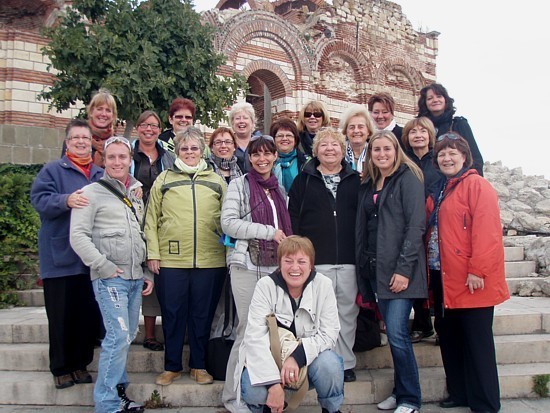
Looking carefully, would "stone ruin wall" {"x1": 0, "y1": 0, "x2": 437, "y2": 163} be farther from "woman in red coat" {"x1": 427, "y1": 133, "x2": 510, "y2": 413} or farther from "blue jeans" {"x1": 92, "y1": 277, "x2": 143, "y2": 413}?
"woman in red coat" {"x1": 427, "y1": 133, "x2": 510, "y2": 413}

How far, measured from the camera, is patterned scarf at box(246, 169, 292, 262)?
13.0ft

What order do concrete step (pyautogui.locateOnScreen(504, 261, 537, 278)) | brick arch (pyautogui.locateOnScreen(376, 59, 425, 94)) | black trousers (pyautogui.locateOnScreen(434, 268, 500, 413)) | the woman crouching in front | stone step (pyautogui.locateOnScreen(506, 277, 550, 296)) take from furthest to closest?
brick arch (pyautogui.locateOnScreen(376, 59, 425, 94)) → concrete step (pyautogui.locateOnScreen(504, 261, 537, 278)) → stone step (pyautogui.locateOnScreen(506, 277, 550, 296)) → black trousers (pyautogui.locateOnScreen(434, 268, 500, 413)) → the woman crouching in front

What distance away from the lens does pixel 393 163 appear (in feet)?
12.9

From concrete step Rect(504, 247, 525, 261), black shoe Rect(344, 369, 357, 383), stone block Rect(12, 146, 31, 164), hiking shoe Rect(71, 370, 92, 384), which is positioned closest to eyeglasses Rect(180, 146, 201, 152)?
hiking shoe Rect(71, 370, 92, 384)

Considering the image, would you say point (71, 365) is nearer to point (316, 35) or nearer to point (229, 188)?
point (229, 188)

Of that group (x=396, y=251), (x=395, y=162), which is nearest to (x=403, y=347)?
(x=396, y=251)

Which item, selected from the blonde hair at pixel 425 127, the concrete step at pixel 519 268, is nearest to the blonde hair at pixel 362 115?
the blonde hair at pixel 425 127

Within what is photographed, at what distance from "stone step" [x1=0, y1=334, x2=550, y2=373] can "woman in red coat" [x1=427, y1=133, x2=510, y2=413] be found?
0.63m

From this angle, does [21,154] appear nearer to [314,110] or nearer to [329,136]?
[314,110]

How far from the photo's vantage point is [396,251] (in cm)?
376

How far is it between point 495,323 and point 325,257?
247cm

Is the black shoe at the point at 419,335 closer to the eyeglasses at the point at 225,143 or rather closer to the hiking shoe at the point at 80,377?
the eyeglasses at the point at 225,143

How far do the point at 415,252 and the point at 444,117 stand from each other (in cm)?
194

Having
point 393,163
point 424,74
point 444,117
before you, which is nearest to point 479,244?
point 393,163
